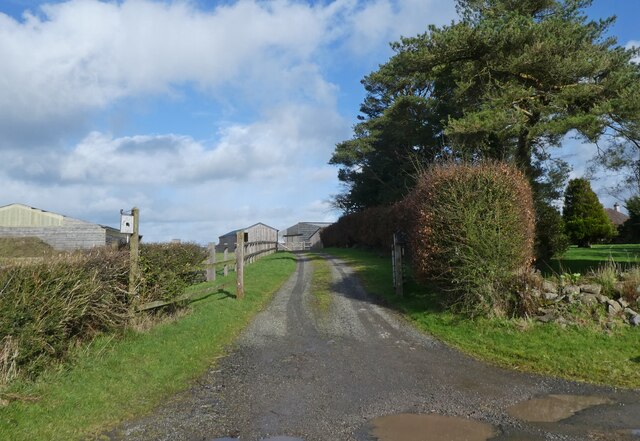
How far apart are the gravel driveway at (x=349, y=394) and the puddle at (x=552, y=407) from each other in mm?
98

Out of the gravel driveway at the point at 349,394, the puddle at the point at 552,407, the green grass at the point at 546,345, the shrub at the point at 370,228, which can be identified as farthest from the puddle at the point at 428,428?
the shrub at the point at 370,228

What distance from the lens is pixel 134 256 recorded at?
10.3 m

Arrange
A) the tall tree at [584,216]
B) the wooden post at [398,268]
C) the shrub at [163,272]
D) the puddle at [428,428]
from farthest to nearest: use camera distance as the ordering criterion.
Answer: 1. the tall tree at [584,216]
2. the wooden post at [398,268]
3. the shrub at [163,272]
4. the puddle at [428,428]

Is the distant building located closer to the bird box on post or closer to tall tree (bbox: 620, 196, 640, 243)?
tall tree (bbox: 620, 196, 640, 243)

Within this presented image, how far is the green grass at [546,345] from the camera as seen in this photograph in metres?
7.90

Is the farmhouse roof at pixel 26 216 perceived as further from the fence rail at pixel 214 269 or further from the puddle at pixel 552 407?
the puddle at pixel 552 407

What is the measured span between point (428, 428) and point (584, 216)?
34943 millimetres

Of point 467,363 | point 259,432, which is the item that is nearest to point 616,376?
point 467,363

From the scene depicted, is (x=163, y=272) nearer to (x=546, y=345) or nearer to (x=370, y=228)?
(x=546, y=345)

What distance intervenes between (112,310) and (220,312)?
3.37 metres

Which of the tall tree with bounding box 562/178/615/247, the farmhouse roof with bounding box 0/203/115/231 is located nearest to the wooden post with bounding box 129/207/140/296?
the farmhouse roof with bounding box 0/203/115/231

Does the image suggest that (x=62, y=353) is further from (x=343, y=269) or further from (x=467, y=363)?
(x=343, y=269)

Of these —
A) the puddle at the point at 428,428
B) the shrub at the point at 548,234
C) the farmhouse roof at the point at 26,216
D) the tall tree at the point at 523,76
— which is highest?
the tall tree at the point at 523,76

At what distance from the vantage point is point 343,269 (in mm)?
23391
